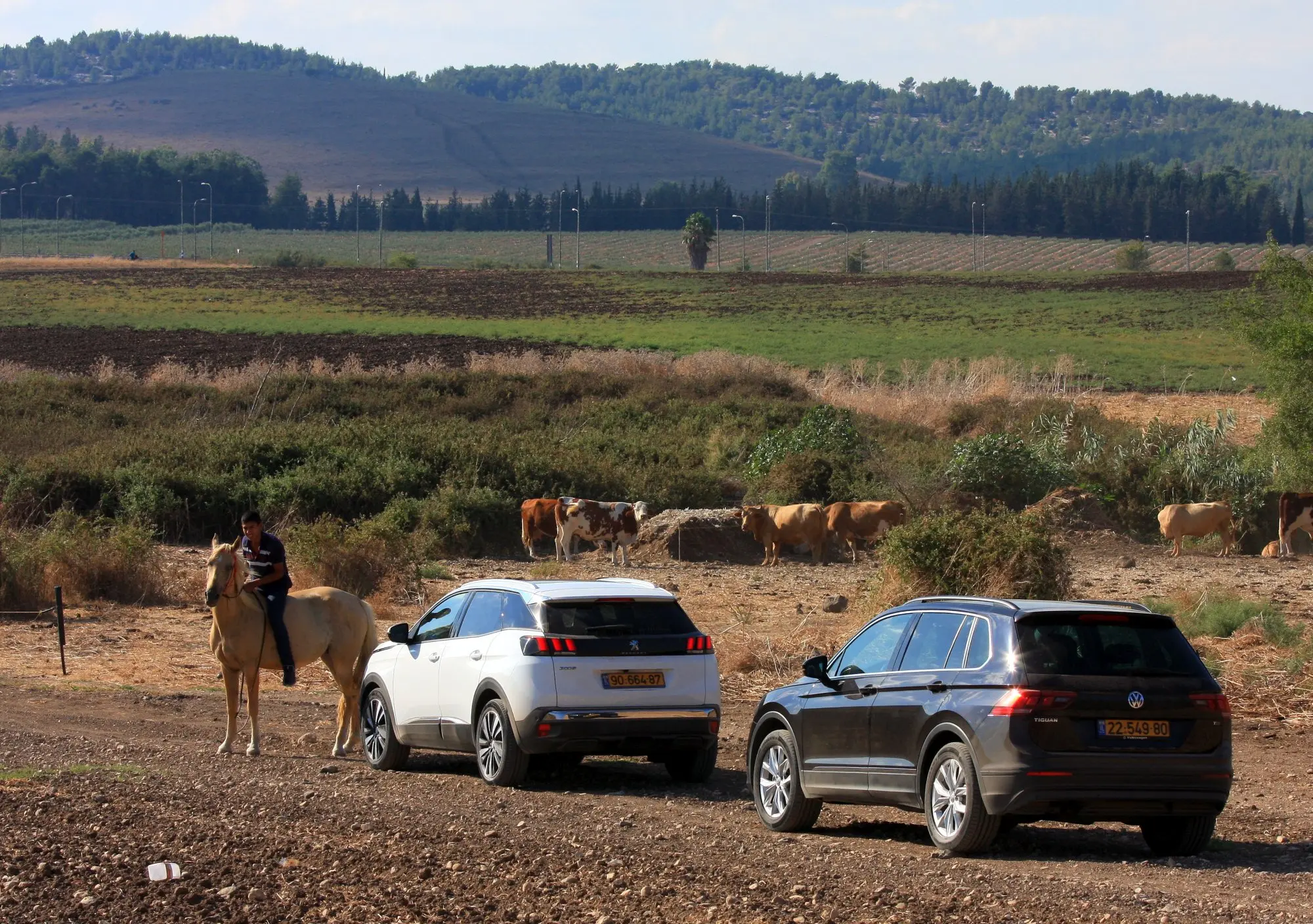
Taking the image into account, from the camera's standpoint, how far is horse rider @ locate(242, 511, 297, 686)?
13617 mm

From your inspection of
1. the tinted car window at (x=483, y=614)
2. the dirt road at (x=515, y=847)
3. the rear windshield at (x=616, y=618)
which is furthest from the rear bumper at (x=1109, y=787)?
the tinted car window at (x=483, y=614)

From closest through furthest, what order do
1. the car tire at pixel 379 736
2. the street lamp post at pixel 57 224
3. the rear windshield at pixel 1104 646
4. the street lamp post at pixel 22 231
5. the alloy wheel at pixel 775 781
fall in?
the rear windshield at pixel 1104 646, the alloy wheel at pixel 775 781, the car tire at pixel 379 736, the street lamp post at pixel 57 224, the street lamp post at pixel 22 231

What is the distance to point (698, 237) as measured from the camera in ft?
474

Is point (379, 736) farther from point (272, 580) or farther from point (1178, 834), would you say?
point (1178, 834)

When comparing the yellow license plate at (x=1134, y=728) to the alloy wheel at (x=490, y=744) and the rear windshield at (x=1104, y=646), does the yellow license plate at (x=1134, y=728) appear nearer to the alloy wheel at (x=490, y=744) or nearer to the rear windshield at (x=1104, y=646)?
the rear windshield at (x=1104, y=646)

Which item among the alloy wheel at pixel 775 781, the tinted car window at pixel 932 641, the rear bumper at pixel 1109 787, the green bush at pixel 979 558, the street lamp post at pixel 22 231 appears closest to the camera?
the rear bumper at pixel 1109 787

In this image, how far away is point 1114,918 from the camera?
7.46 meters

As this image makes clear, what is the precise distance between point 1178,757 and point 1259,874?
0.76m

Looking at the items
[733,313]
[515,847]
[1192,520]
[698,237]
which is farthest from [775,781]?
[698,237]

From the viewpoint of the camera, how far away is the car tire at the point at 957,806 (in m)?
8.96

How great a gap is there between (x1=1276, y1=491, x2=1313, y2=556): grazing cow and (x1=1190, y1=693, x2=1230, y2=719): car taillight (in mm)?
22725

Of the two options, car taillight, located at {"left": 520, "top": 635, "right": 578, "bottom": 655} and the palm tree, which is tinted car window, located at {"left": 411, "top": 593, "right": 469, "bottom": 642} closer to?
car taillight, located at {"left": 520, "top": 635, "right": 578, "bottom": 655}

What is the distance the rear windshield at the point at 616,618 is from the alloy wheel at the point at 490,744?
0.89 m

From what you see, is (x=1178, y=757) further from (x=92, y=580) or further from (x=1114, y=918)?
(x=92, y=580)
